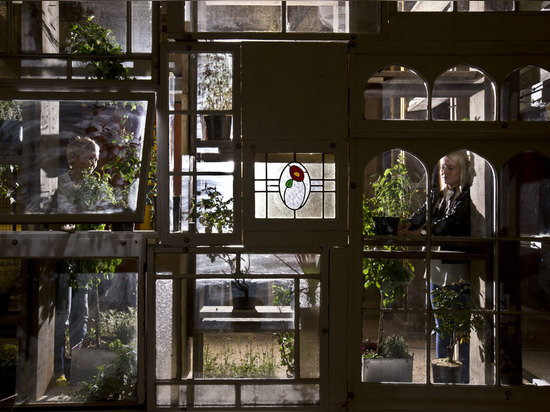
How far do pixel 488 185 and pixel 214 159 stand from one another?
4.92 ft

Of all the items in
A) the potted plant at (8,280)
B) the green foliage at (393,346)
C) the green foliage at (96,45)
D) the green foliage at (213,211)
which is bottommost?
the green foliage at (393,346)

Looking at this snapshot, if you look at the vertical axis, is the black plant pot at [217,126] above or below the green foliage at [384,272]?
above

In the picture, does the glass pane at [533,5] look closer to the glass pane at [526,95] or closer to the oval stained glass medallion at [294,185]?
the glass pane at [526,95]

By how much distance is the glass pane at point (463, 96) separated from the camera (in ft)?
11.0

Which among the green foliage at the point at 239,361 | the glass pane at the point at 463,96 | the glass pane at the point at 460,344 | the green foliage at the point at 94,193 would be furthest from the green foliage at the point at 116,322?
the glass pane at the point at 463,96

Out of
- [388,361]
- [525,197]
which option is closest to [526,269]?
[525,197]

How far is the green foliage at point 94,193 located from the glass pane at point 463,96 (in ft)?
5.88

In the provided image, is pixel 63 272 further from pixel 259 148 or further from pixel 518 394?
pixel 518 394

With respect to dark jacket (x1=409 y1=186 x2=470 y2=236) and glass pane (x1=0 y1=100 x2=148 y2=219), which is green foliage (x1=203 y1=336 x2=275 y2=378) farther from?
dark jacket (x1=409 y1=186 x2=470 y2=236)

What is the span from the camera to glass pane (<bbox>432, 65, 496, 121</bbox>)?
3.35 metres

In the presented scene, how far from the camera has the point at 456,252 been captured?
3.37 meters

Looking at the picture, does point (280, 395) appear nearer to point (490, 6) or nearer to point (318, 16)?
point (318, 16)

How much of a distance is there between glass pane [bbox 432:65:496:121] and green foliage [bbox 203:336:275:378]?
Result: 158 cm

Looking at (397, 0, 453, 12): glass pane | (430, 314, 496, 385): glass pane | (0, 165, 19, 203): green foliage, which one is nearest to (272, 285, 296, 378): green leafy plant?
(430, 314, 496, 385): glass pane
